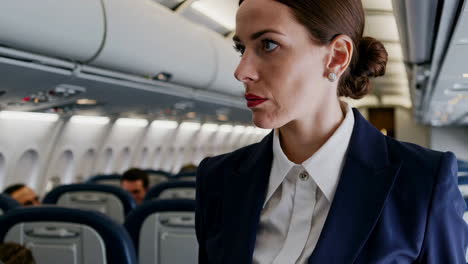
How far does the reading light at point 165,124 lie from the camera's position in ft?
40.5

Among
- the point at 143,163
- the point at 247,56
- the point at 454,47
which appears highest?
Answer: the point at 454,47

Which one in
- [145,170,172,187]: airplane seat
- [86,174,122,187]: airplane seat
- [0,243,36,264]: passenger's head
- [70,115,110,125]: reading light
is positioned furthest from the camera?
[70,115,110,125]: reading light

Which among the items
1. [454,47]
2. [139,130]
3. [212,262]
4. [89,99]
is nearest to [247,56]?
[212,262]

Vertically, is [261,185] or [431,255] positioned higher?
[261,185]

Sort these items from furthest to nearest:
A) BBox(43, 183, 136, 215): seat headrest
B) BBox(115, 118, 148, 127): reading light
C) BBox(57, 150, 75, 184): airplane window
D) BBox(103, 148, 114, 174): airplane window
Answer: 1. BBox(115, 118, 148, 127): reading light
2. BBox(103, 148, 114, 174): airplane window
3. BBox(57, 150, 75, 184): airplane window
4. BBox(43, 183, 136, 215): seat headrest

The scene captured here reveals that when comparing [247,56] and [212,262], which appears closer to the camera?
[247,56]

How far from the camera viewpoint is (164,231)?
3.32 metres

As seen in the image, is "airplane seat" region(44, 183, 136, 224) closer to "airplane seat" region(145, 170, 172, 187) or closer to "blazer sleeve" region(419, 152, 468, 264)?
"blazer sleeve" region(419, 152, 468, 264)

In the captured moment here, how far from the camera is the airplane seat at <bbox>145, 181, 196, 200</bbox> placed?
477 cm

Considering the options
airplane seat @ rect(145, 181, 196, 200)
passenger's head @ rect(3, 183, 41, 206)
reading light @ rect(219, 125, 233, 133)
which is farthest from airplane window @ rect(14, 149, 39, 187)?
reading light @ rect(219, 125, 233, 133)

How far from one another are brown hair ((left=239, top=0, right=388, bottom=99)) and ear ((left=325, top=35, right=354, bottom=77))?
0.02 meters

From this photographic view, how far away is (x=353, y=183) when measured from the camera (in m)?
1.37

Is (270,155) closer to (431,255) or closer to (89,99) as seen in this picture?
(431,255)

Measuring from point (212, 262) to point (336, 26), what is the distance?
687 mm
